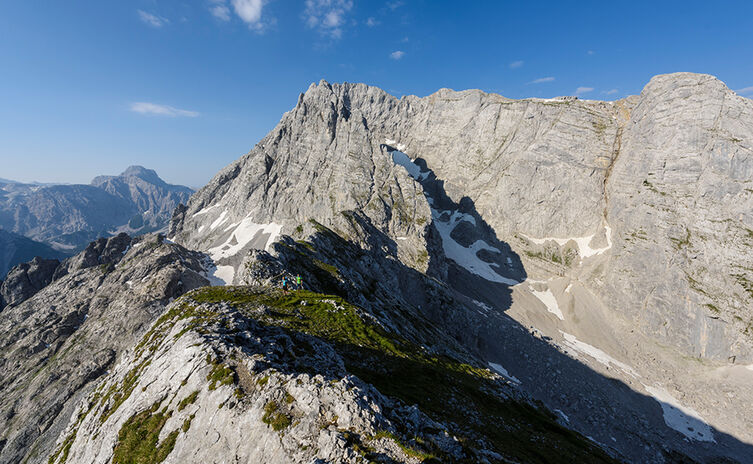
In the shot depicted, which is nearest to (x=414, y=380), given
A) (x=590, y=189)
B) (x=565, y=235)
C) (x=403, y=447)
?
(x=403, y=447)

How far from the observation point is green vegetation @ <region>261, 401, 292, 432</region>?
10.2m

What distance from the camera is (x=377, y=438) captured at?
32.1ft

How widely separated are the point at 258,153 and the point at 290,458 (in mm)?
213352

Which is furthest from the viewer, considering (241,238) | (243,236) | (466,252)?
(243,236)

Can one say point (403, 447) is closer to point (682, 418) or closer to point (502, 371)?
point (502, 371)

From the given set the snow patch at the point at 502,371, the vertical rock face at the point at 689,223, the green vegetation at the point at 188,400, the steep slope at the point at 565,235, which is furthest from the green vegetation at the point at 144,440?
the vertical rock face at the point at 689,223

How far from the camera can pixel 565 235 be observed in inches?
5689

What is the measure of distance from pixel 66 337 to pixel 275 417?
98.9 metres

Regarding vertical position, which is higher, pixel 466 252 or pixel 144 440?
pixel 144 440

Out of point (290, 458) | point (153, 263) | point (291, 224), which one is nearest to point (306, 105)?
point (291, 224)

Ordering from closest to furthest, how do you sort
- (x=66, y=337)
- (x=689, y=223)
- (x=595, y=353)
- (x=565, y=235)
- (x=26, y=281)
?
(x=66, y=337) → (x=595, y=353) → (x=689, y=223) → (x=26, y=281) → (x=565, y=235)

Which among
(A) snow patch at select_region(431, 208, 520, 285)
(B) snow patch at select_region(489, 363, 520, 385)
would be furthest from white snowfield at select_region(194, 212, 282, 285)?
(B) snow patch at select_region(489, 363, 520, 385)

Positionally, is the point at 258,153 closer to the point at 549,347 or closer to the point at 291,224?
the point at 291,224

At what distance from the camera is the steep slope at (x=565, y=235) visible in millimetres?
73394
